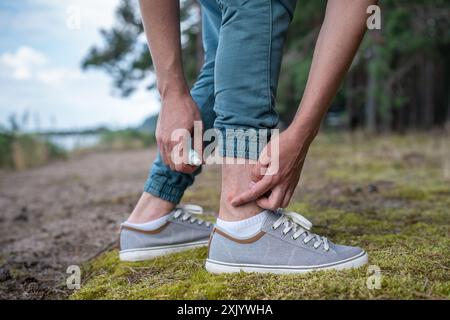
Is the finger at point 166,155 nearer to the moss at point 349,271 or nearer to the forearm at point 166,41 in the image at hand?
the forearm at point 166,41

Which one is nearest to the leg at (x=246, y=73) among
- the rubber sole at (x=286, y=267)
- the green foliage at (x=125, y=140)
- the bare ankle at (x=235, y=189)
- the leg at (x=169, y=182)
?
the bare ankle at (x=235, y=189)

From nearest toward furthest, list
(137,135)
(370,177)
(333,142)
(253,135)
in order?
(253,135) < (370,177) < (333,142) < (137,135)

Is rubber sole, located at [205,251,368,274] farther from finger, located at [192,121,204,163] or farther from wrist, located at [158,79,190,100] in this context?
wrist, located at [158,79,190,100]

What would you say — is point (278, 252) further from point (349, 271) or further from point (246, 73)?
point (246, 73)

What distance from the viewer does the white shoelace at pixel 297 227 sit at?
1.44 metres

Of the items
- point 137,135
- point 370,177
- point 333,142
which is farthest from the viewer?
point 137,135

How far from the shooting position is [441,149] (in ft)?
19.4

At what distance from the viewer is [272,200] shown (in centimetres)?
141

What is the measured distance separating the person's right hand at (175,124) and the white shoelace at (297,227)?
13.7 inches

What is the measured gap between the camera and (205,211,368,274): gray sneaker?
1.41m

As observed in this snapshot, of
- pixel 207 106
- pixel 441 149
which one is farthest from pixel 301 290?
pixel 441 149

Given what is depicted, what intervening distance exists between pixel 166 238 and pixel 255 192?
1.84ft
